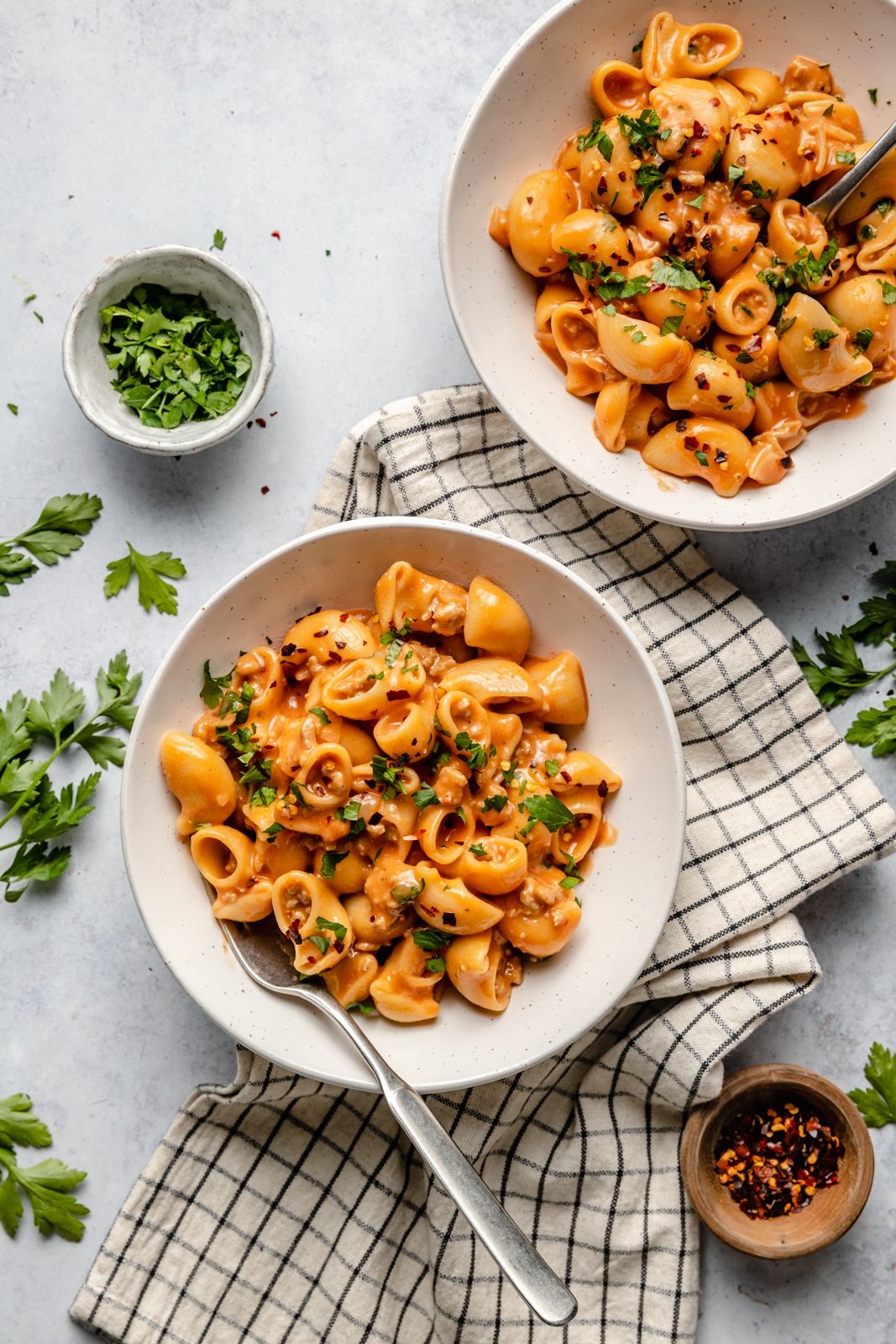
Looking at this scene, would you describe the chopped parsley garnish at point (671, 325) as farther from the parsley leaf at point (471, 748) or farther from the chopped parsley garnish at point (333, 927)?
the chopped parsley garnish at point (333, 927)

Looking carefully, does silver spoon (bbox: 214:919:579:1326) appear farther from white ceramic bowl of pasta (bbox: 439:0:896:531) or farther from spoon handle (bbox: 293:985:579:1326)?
white ceramic bowl of pasta (bbox: 439:0:896:531)

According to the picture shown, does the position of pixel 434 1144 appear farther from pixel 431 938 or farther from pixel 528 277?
pixel 528 277

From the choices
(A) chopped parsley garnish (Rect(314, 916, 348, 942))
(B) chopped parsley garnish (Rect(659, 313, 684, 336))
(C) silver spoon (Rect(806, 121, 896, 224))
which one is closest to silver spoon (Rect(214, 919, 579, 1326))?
(A) chopped parsley garnish (Rect(314, 916, 348, 942))

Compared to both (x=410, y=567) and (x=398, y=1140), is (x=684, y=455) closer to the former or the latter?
(x=410, y=567)

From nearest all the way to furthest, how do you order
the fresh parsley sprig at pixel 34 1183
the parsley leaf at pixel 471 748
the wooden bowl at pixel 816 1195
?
the parsley leaf at pixel 471 748 → the wooden bowl at pixel 816 1195 → the fresh parsley sprig at pixel 34 1183

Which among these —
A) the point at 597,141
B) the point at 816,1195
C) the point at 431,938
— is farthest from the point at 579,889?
the point at 597,141

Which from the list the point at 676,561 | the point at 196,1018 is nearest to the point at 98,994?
the point at 196,1018

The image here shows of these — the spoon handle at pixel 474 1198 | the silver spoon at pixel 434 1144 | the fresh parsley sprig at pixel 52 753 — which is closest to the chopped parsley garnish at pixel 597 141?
the fresh parsley sprig at pixel 52 753
